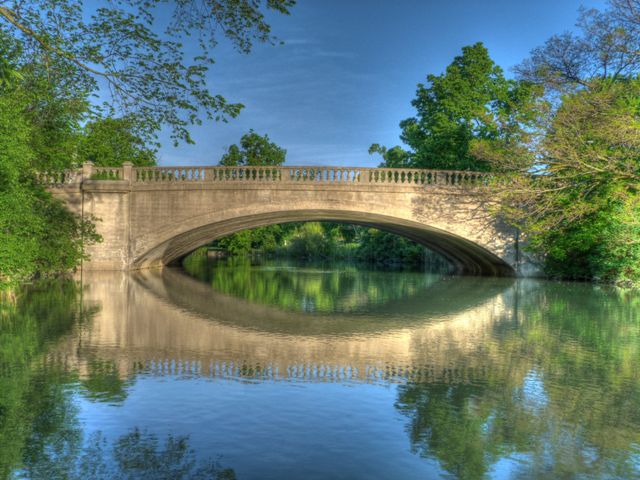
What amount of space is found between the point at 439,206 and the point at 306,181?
19.6 ft

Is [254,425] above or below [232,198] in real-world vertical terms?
below

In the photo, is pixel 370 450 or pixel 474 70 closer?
pixel 370 450

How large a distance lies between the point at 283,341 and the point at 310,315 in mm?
3846

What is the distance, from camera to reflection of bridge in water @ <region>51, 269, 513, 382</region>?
24.8 ft

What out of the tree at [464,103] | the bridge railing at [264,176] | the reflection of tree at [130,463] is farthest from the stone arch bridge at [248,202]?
the reflection of tree at [130,463]

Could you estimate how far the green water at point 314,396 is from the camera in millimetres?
4441

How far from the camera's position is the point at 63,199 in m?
27.2

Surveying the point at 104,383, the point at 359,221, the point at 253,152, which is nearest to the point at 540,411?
the point at 104,383

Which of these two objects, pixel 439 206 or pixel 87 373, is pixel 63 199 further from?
pixel 87 373

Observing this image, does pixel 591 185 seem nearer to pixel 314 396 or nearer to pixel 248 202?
pixel 248 202

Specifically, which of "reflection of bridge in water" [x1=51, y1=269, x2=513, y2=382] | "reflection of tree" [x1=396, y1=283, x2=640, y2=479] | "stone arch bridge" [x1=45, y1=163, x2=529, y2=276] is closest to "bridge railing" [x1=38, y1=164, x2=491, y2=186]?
"stone arch bridge" [x1=45, y1=163, x2=529, y2=276]

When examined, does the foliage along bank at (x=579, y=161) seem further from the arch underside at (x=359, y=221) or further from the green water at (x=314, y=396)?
the green water at (x=314, y=396)

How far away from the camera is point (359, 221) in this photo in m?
32.4

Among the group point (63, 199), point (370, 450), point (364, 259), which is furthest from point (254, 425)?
point (364, 259)
